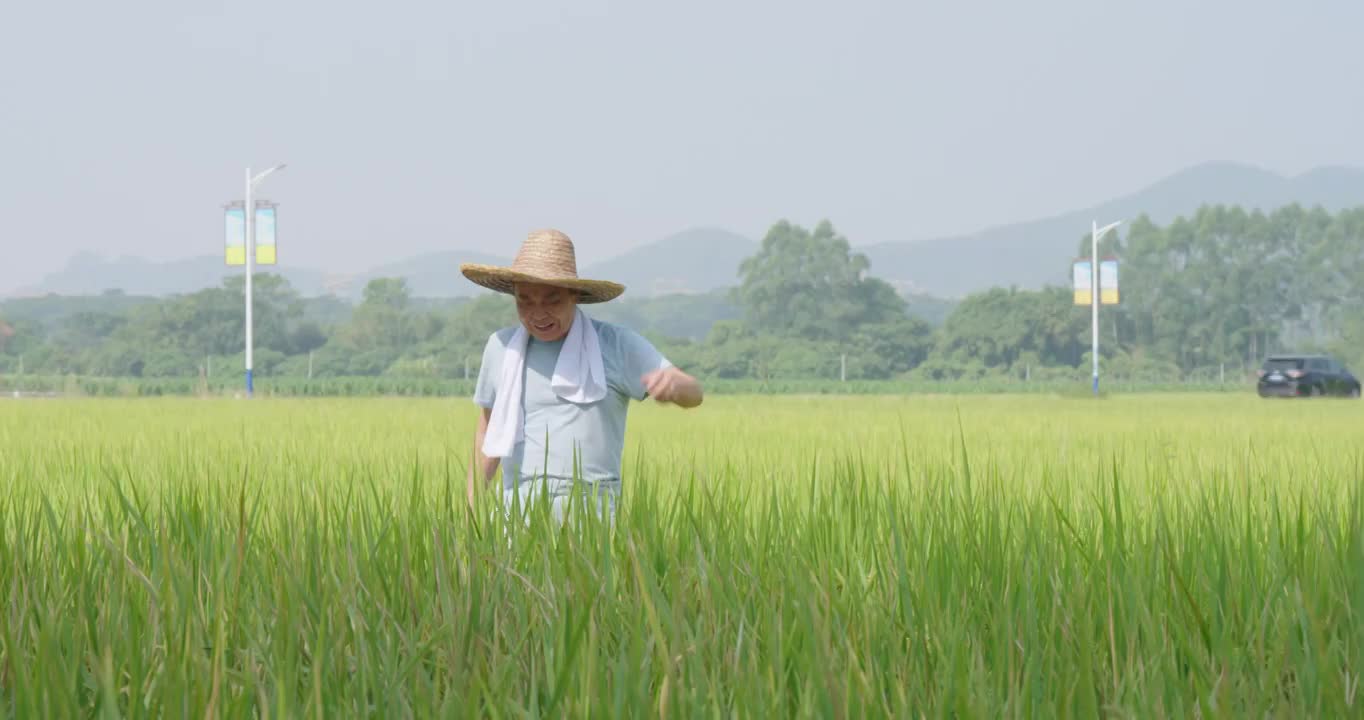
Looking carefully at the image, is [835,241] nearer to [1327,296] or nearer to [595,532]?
[1327,296]

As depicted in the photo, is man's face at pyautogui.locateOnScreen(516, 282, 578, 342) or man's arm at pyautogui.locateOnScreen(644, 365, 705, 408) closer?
man's arm at pyautogui.locateOnScreen(644, 365, 705, 408)

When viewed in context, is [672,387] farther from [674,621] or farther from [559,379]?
[674,621]

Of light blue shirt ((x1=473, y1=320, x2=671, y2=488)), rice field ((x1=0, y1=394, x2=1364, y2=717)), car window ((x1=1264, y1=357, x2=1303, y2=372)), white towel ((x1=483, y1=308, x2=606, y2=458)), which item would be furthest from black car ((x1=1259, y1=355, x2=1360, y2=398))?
rice field ((x1=0, y1=394, x2=1364, y2=717))

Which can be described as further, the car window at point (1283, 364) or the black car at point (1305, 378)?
the car window at point (1283, 364)

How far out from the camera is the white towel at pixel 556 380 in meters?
3.78

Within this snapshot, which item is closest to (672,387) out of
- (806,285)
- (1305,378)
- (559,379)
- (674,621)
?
(559,379)

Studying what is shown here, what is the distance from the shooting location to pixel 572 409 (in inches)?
151

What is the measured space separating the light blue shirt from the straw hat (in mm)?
187

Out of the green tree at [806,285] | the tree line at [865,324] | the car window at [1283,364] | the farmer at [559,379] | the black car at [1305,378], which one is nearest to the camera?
the farmer at [559,379]

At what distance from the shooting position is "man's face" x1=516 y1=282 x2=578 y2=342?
3.79 meters

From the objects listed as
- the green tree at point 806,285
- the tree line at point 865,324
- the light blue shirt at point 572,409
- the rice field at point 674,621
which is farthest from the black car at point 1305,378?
the green tree at point 806,285

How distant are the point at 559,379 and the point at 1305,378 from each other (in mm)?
30870

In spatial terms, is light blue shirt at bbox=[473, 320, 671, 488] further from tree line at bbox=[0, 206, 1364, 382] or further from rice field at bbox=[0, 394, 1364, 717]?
tree line at bbox=[0, 206, 1364, 382]

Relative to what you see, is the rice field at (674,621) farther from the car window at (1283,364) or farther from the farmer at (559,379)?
the car window at (1283,364)
